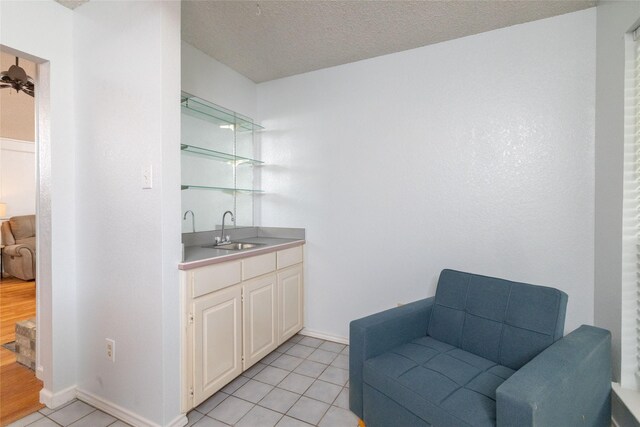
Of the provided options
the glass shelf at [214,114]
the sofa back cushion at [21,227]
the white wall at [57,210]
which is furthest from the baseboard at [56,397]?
the sofa back cushion at [21,227]

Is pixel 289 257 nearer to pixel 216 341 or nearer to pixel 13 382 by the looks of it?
pixel 216 341

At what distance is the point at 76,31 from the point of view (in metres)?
1.88

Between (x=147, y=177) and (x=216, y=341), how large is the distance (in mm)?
1062

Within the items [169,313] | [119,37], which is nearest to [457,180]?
[169,313]

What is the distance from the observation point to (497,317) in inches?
65.0

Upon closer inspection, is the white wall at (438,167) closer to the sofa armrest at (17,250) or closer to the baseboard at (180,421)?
the baseboard at (180,421)

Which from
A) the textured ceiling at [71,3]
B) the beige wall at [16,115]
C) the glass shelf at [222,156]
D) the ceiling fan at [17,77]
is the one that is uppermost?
the beige wall at [16,115]

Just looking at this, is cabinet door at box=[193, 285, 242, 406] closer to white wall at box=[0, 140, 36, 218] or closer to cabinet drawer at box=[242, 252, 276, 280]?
cabinet drawer at box=[242, 252, 276, 280]

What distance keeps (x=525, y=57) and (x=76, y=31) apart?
9.72 ft

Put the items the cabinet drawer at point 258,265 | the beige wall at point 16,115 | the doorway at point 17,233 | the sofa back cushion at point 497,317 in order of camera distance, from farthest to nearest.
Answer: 1. the beige wall at point 16,115
2. the doorway at point 17,233
3. the cabinet drawer at point 258,265
4. the sofa back cushion at point 497,317

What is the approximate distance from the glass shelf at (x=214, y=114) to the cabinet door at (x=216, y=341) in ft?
4.70

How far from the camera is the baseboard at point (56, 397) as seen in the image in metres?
1.81

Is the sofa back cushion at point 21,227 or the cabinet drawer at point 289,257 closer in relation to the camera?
the cabinet drawer at point 289,257

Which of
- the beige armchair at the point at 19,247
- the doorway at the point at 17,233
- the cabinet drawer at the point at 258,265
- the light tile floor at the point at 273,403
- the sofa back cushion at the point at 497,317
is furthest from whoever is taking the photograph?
the beige armchair at the point at 19,247
